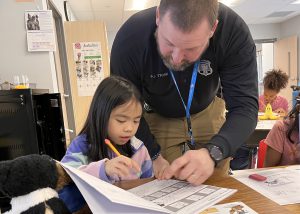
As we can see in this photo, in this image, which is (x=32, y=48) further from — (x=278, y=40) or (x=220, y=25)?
(x=278, y=40)

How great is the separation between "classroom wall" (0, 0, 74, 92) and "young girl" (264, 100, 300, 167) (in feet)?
5.87

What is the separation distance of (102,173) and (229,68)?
669mm

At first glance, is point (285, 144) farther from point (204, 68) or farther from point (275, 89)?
point (275, 89)

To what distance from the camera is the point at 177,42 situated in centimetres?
92

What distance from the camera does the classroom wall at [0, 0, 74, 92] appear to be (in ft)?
7.75

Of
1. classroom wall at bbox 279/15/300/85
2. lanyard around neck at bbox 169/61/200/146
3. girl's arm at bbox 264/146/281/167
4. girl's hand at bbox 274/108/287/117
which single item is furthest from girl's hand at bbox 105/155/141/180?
classroom wall at bbox 279/15/300/85

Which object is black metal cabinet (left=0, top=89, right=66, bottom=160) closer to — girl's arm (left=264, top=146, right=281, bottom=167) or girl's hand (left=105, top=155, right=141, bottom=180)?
girl's hand (left=105, top=155, right=141, bottom=180)

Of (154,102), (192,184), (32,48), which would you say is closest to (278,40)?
(32,48)

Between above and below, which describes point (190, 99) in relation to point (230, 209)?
above

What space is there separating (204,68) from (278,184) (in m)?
0.55

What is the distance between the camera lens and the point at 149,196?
74 centimetres

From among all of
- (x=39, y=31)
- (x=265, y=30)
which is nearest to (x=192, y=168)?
(x=39, y=31)

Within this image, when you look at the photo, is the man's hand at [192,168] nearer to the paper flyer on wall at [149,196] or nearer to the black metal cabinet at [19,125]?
the paper flyer on wall at [149,196]

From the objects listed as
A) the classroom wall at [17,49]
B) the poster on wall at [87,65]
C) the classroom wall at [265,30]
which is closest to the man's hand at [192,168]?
the classroom wall at [17,49]
